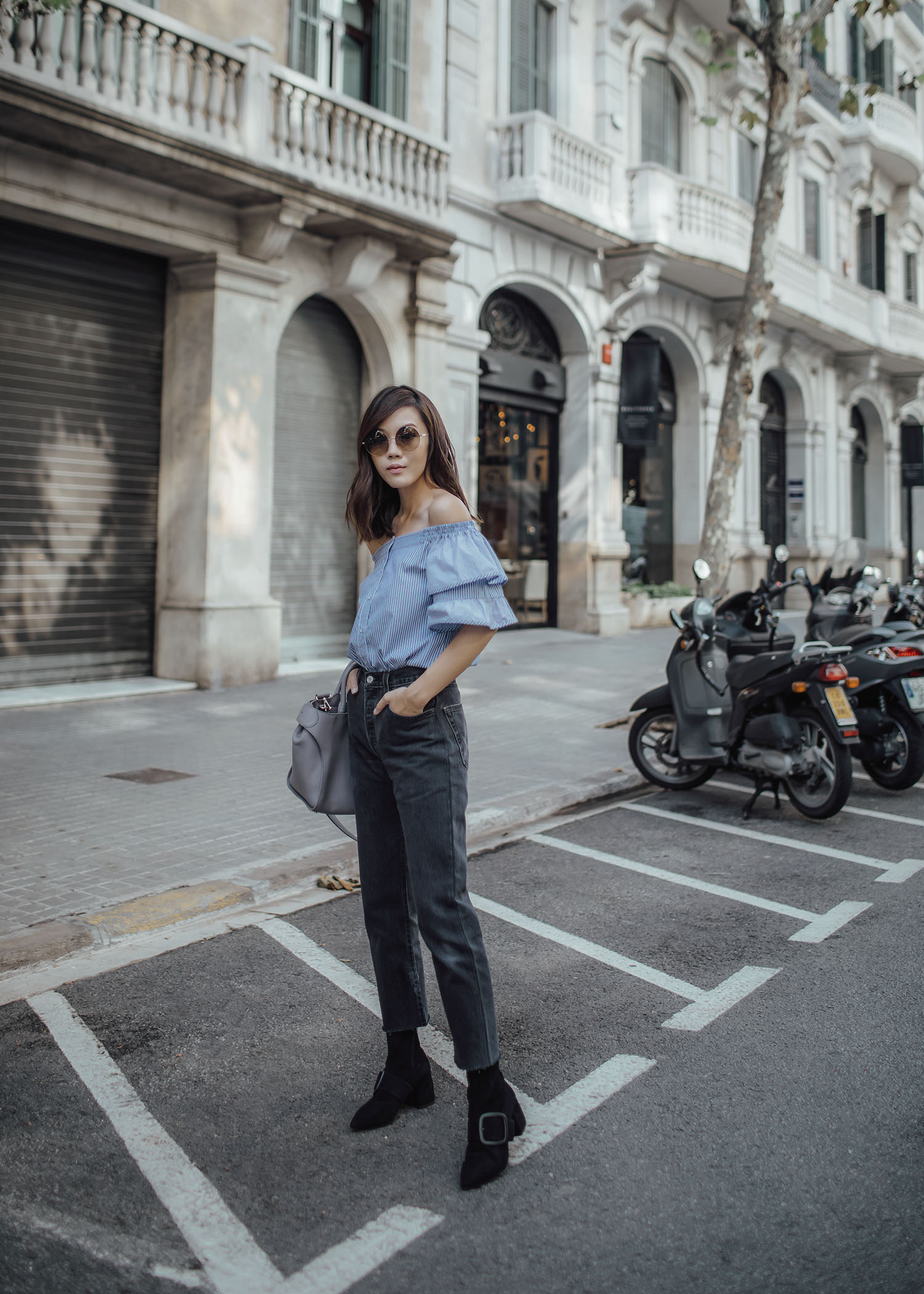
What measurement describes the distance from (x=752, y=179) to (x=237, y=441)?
14.6 meters

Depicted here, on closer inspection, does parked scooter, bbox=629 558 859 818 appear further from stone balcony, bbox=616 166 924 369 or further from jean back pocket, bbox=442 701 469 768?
stone balcony, bbox=616 166 924 369

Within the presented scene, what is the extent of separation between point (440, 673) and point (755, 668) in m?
4.16

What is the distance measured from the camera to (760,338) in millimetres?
10742

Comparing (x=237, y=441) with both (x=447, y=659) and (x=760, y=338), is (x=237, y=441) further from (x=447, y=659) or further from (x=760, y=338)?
(x=447, y=659)

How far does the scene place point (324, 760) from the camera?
9.50 feet

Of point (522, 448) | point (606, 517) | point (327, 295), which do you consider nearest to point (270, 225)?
point (327, 295)

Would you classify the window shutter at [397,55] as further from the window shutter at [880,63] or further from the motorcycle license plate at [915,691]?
the window shutter at [880,63]

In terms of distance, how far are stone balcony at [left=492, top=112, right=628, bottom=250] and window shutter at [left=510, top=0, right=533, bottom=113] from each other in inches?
36.8

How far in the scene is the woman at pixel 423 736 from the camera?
2605mm

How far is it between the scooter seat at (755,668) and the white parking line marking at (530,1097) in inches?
132

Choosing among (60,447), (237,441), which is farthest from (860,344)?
(60,447)

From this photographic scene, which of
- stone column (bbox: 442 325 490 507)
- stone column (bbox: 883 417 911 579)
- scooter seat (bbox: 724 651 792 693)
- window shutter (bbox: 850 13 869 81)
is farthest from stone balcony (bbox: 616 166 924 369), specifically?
scooter seat (bbox: 724 651 792 693)

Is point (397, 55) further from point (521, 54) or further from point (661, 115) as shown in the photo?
point (661, 115)

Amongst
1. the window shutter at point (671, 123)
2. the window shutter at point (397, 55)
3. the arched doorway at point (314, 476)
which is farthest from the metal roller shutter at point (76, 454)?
the window shutter at point (671, 123)
